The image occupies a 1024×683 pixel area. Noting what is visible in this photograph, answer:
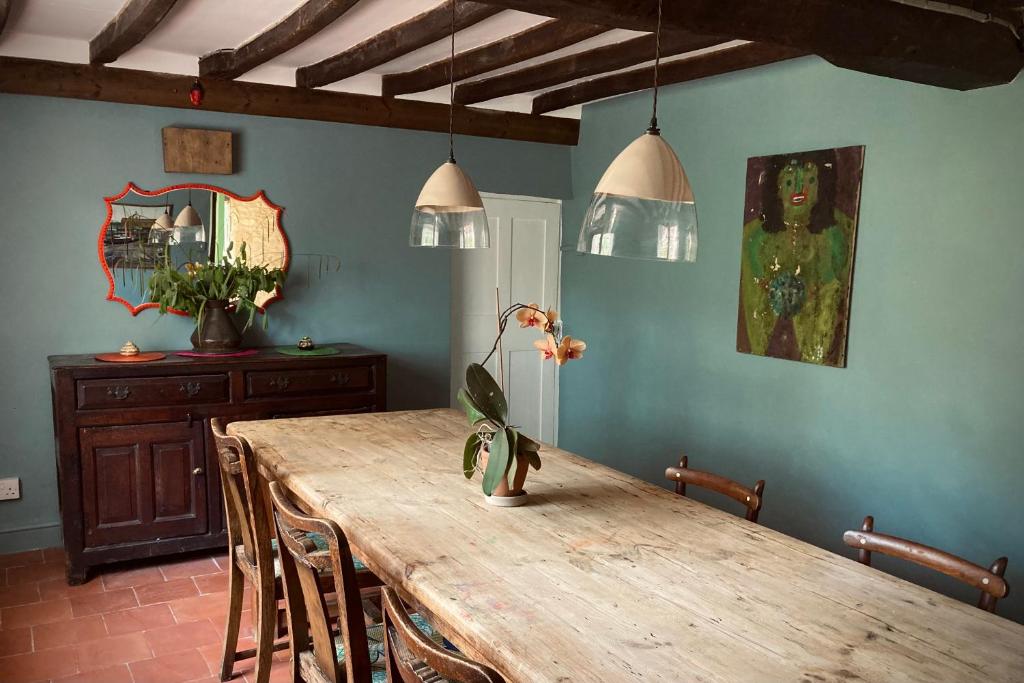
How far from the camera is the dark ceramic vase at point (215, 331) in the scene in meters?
4.20

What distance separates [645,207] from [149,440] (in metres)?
2.86

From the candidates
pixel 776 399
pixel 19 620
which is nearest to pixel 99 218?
pixel 19 620

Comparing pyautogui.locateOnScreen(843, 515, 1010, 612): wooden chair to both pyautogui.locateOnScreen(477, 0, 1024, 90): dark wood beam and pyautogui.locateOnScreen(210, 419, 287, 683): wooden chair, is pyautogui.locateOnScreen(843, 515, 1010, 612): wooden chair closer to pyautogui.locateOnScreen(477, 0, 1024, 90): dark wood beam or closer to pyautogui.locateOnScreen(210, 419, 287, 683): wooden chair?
pyautogui.locateOnScreen(477, 0, 1024, 90): dark wood beam

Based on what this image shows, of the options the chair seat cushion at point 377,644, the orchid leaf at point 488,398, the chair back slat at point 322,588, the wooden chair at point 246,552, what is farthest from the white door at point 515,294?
the chair back slat at point 322,588

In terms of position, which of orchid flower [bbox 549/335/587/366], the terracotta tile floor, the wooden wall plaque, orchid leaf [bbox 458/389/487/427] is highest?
the wooden wall plaque

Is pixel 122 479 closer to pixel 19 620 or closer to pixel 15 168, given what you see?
pixel 19 620

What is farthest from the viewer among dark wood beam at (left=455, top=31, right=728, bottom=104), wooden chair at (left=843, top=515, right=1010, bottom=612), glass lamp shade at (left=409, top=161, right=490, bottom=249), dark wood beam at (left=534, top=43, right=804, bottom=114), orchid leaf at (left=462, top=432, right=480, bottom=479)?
dark wood beam at (left=534, top=43, right=804, bottom=114)

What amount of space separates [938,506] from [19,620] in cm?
382

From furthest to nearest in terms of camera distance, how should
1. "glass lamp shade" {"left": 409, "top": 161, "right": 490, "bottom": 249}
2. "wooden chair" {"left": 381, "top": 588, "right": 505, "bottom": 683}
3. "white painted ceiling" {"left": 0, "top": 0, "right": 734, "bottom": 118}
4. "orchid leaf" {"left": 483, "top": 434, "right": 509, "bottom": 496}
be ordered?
"white painted ceiling" {"left": 0, "top": 0, "right": 734, "bottom": 118} → "glass lamp shade" {"left": 409, "top": 161, "right": 490, "bottom": 249} → "orchid leaf" {"left": 483, "top": 434, "right": 509, "bottom": 496} → "wooden chair" {"left": 381, "top": 588, "right": 505, "bottom": 683}

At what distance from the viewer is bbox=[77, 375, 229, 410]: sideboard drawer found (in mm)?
3734

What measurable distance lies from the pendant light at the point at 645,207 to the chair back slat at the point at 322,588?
98cm

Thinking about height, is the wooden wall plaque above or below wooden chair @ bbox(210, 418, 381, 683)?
above

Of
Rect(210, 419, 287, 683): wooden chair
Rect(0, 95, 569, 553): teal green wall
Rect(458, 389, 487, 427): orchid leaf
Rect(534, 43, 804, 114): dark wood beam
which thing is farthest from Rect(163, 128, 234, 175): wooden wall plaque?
Rect(458, 389, 487, 427): orchid leaf

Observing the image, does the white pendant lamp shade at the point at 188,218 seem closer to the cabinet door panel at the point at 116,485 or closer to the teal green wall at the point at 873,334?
the cabinet door panel at the point at 116,485
